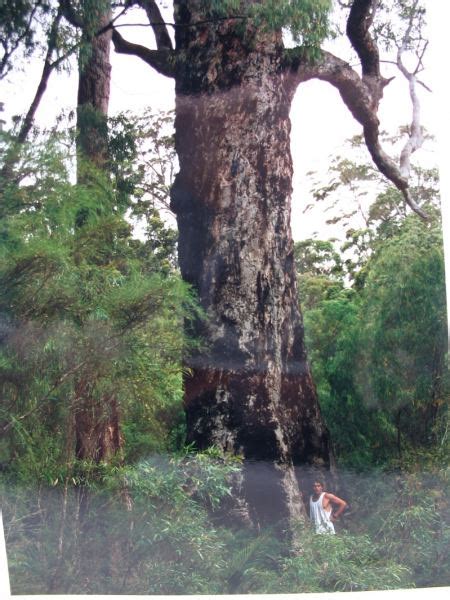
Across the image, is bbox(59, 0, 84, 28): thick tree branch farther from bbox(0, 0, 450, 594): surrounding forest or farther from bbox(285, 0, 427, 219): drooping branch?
bbox(285, 0, 427, 219): drooping branch

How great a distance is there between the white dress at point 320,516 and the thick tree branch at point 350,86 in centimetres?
153

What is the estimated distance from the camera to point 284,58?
14.5 ft

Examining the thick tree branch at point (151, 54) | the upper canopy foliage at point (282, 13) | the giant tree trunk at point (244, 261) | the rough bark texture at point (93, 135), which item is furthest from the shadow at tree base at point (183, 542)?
the upper canopy foliage at point (282, 13)

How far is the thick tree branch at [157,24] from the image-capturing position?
439 centimetres

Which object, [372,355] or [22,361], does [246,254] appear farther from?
[22,361]

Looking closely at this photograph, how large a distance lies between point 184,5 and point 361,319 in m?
1.76

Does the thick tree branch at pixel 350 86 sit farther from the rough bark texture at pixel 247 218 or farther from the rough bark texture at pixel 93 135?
the rough bark texture at pixel 93 135

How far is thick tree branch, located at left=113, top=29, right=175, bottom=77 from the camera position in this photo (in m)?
4.37

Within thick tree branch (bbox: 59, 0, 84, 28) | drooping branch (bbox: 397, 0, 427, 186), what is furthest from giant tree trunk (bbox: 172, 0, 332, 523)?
Result: drooping branch (bbox: 397, 0, 427, 186)

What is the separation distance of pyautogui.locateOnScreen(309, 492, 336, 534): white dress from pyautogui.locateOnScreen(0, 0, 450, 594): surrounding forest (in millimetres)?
52

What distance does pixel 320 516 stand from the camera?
4234mm

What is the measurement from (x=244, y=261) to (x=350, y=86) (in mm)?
1017

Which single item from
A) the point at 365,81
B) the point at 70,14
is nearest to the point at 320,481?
the point at 365,81

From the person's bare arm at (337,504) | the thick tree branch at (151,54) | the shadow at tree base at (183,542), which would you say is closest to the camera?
the shadow at tree base at (183,542)
